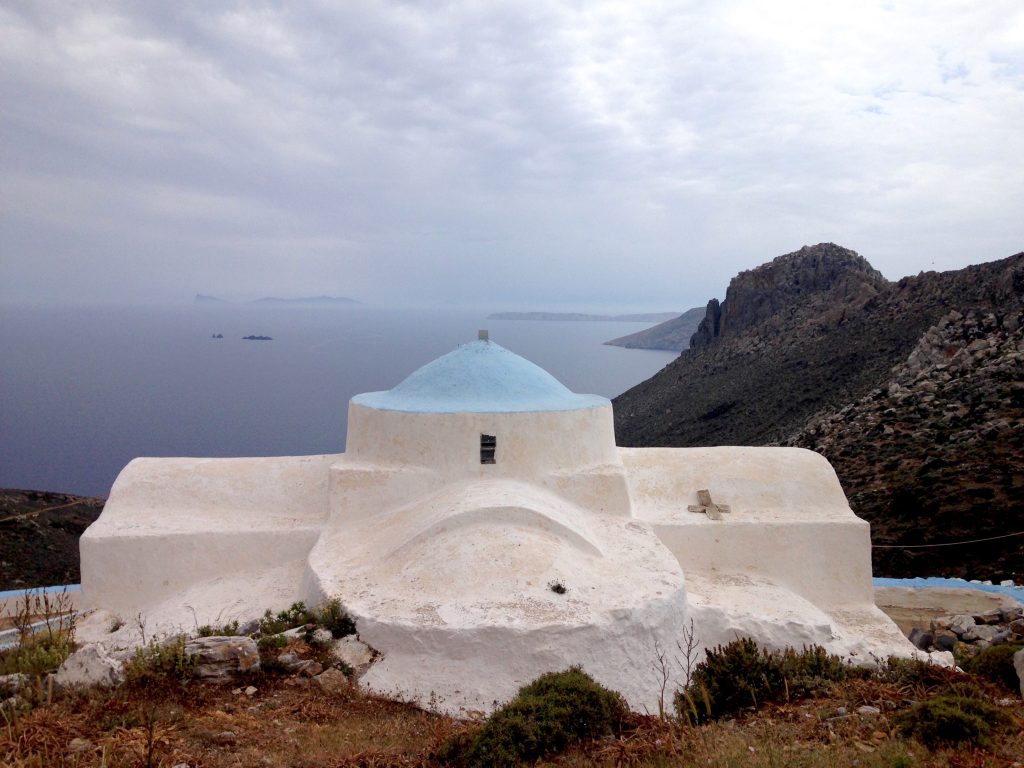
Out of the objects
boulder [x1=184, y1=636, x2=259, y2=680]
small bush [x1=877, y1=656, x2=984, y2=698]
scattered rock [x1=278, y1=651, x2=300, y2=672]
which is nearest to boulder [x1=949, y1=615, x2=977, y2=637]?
small bush [x1=877, y1=656, x2=984, y2=698]

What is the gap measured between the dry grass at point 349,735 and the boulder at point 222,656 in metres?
0.18

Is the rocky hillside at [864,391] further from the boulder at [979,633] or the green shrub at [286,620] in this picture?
the green shrub at [286,620]

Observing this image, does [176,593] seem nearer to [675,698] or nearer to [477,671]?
[477,671]

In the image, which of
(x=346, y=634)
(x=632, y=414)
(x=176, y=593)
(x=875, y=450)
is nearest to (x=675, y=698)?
(x=346, y=634)

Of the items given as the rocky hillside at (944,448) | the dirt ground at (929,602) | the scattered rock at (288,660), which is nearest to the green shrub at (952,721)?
the scattered rock at (288,660)

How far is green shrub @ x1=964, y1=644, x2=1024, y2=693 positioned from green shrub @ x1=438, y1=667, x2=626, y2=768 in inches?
130

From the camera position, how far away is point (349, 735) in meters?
5.54

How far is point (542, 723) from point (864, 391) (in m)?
24.9

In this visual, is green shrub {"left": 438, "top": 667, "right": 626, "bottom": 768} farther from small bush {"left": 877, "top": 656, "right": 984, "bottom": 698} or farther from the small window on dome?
the small window on dome

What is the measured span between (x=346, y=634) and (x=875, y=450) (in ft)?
55.2

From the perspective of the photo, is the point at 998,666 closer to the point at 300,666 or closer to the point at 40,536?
the point at 300,666

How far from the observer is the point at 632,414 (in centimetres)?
4078

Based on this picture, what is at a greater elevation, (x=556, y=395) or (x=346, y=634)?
(x=556, y=395)

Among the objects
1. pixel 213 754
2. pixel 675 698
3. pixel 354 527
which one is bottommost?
pixel 675 698
